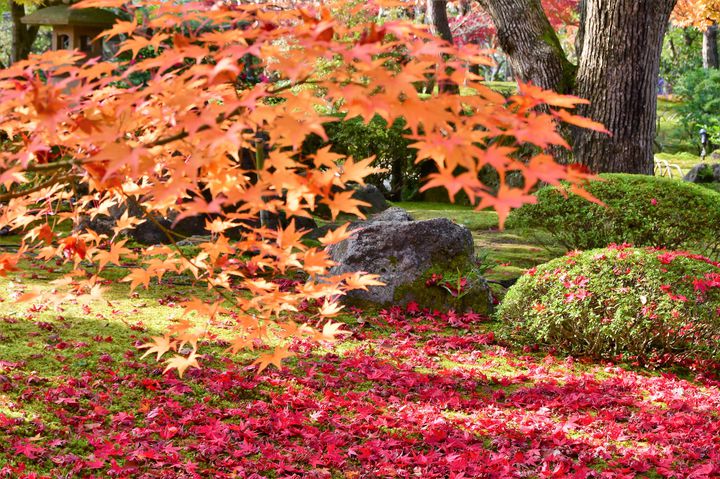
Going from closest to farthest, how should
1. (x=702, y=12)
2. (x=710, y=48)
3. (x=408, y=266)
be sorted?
(x=408, y=266) < (x=702, y=12) < (x=710, y=48)

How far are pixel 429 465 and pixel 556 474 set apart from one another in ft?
2.08

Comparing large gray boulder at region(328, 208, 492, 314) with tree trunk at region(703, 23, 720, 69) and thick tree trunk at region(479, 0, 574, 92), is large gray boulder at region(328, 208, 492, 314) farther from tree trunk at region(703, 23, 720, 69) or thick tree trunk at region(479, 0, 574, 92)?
tree trunk at region(703, 23, 720, 69)

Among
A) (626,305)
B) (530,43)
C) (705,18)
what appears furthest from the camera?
(705,18)

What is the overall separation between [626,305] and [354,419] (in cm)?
228

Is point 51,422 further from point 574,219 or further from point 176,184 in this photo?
point 574,219

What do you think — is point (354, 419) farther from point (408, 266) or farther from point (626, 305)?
point (408, 266)

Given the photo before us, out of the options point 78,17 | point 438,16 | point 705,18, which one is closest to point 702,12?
point 705,18

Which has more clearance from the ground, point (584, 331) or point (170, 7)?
point (170, 7)

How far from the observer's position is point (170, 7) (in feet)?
7.07

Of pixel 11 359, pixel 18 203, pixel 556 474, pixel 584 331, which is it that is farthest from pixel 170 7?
pixel 584 331

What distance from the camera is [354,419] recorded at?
14.9 feet

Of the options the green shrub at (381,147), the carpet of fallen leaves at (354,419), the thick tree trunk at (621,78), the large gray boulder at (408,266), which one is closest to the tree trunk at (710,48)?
the green shrub at (381,147)

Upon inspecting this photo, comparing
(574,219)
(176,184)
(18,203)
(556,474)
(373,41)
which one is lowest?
(556,474)

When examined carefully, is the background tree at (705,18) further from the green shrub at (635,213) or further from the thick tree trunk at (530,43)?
the green shrub at (635,213)
